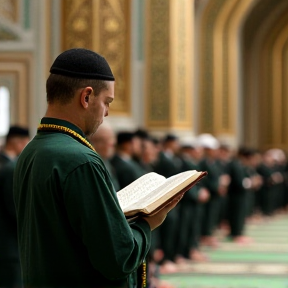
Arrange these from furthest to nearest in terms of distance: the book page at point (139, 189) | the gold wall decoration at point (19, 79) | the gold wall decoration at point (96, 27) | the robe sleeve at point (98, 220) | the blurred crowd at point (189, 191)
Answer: the gold wall decoration at point (96, 27), the gold wall decoration at point (19, 79), the blurred crowd at point (189, 191), the book page at point (139, 189), the robe sleeve at point (98, 220)

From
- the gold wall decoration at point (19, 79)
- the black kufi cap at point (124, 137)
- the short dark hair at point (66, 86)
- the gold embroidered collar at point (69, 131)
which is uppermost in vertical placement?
the gold wall decoration at point (19, 79)

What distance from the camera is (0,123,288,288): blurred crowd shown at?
613cm

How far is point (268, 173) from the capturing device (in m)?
20.5

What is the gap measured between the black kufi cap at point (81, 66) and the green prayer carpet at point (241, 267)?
6.71 meters

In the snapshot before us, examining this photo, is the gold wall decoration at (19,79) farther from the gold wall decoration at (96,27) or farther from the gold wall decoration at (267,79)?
the gold wall decoration at (267,79)

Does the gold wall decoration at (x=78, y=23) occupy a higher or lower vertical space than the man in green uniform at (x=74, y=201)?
higher

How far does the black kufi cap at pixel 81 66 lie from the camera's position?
2.99 metres

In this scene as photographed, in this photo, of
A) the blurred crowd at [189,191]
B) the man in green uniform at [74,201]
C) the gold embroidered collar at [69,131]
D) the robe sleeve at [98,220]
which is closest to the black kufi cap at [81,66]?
the man in green uniform at [74,201]

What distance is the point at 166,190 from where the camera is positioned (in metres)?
3.07

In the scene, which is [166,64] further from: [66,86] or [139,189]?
[66,86]

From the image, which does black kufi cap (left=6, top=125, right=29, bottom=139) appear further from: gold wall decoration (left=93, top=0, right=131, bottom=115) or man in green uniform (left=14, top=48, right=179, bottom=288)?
gold wall decoration (left=93, top=0, right=131, bottom=115)

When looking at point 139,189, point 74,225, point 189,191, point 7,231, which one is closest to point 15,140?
point 7,231

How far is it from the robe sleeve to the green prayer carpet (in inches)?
266

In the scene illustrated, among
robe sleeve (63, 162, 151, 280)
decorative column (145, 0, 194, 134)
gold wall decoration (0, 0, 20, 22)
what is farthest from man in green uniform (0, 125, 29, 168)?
decorative column (145, 0, 194, 134)
